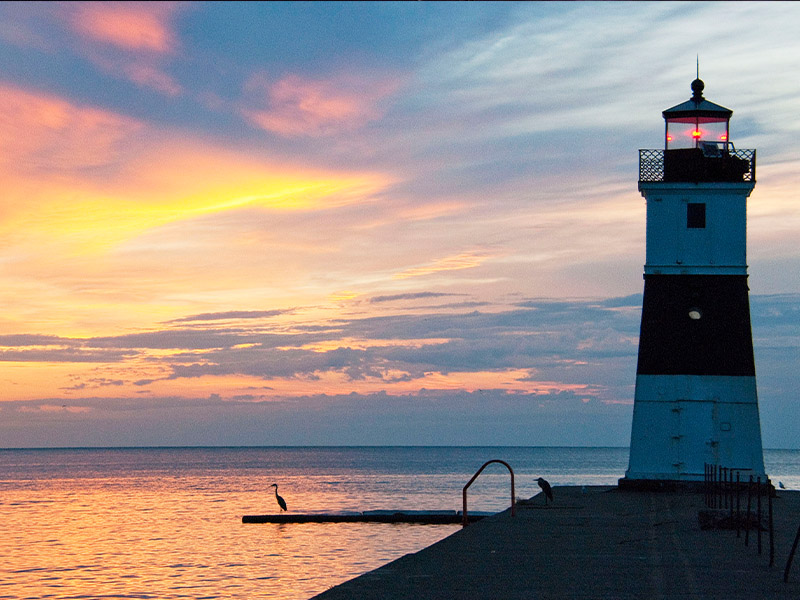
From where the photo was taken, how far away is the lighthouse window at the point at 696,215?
2909cm

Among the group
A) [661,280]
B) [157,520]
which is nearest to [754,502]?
[661,280]

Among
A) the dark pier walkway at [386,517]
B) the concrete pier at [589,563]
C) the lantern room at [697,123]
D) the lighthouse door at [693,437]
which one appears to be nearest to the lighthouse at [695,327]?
the lighthouse door at [693,437]

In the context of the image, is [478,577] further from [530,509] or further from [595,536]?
[530,509]

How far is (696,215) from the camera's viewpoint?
29203 mm

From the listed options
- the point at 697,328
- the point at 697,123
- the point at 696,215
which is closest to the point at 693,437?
the point at 697,328

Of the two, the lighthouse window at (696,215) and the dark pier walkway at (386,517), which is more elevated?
the lighthouse window at (696,215)

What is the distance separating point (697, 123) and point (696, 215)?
330 centimetres

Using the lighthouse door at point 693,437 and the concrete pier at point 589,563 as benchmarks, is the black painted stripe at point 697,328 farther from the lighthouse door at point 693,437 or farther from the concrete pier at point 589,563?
the concrete pier at point 589,563

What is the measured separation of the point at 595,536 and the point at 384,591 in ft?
24.6

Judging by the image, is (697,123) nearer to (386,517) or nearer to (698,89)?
(698,89)

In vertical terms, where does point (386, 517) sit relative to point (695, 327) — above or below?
below

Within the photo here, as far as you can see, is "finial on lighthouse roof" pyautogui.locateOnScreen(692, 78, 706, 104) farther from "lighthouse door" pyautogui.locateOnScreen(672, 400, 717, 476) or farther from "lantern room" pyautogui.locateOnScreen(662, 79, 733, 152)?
"lighthouse door" pyautogui.locateOnScreen(672, 400, 717, 476)

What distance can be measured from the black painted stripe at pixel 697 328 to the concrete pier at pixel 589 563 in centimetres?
674

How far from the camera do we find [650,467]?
95.1ft
